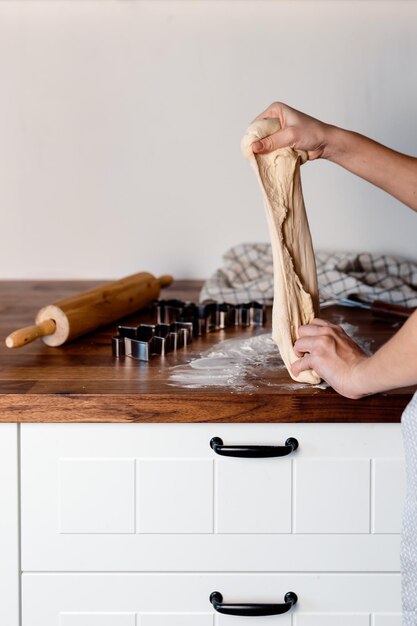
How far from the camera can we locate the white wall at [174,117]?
203cm

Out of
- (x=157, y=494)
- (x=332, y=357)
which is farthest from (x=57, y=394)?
(x=332, y=357)

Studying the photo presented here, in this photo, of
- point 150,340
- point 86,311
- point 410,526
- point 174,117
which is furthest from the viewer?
point 174,117

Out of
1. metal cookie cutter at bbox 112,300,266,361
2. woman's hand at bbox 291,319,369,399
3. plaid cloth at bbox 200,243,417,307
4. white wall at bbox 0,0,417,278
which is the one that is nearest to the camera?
woman's hand at bbox 291,319,369,399

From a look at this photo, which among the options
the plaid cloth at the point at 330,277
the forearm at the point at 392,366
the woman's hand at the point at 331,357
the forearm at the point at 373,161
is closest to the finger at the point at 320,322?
the woman's hand at the point at 331,357

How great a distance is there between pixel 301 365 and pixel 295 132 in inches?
12.3

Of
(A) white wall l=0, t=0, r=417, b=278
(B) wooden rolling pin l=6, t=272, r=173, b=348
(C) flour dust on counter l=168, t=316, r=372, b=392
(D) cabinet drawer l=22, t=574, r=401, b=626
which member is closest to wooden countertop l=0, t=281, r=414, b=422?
(C) flour dust on counter l=168, t=316, r=372, b=392

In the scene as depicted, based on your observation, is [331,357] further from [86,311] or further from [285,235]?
[86,311]

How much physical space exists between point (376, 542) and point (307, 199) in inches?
40.8

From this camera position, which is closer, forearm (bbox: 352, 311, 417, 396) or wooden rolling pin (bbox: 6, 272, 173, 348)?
forearm (bbox: 352, 311, 417, 396)

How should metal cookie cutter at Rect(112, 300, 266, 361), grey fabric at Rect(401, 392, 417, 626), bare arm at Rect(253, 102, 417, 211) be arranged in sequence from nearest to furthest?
grey fabric at Rect(401, 392, 417, 626)
bare arm at Rect(253, 102, 417, 211)
metal cookie cutter at Rect(112, 300, 266, 361)

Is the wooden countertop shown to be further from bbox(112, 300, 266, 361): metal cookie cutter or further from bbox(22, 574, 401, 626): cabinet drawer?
bbox(22, 574, 401, 626): cabinet drawer

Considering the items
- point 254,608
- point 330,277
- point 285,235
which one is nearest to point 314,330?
point 285,235

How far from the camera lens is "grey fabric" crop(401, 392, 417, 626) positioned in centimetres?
102

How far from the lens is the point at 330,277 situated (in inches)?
72.6
